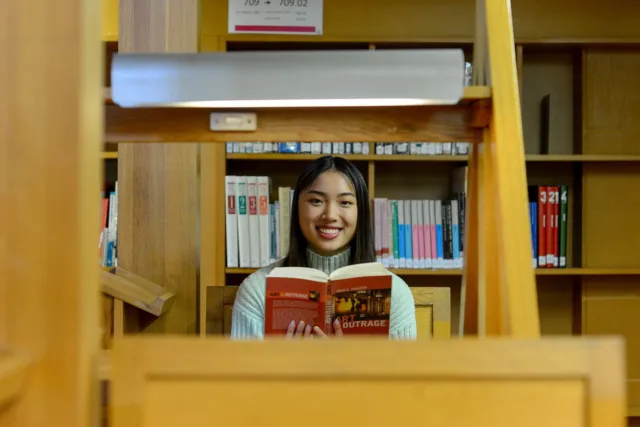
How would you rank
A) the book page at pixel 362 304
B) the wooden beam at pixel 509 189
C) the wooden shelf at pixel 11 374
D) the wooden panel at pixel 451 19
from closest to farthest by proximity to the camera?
the wooden shelf at pixel 11 374, the wooden beam at pixel 509 189, the book page at pixel 362 304, the wooden panel at pixel 451 19

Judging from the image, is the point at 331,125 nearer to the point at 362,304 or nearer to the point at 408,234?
the point at 362,304

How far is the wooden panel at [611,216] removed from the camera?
266cm

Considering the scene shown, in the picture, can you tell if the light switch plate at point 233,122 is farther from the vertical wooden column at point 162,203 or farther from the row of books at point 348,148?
the row of books at point 348,148

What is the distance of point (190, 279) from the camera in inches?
67.1

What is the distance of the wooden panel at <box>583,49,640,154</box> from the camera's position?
8.64ft

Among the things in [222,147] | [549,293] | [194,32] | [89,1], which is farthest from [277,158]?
[89,1]

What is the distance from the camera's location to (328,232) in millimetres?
1641

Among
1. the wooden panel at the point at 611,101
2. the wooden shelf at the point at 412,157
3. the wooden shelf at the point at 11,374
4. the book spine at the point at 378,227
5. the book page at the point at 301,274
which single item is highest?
the wooden panel at the point at 611,101

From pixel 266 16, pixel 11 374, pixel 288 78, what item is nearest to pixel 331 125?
pixel 288 78

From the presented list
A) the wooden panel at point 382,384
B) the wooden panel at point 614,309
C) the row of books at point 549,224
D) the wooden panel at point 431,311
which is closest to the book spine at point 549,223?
the row of books at point 549,224

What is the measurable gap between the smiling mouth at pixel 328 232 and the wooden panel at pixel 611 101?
155cm

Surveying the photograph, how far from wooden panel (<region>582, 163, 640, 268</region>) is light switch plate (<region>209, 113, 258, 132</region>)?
213cm

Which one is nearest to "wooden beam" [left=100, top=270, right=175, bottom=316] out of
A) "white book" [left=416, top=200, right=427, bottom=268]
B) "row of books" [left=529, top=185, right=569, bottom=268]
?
"white book" [left=416, top=200, right=427, bottom=268]

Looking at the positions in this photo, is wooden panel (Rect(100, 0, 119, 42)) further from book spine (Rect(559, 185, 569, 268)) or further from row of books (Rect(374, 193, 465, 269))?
book spine (Rect(559, 185, 569, 268))
